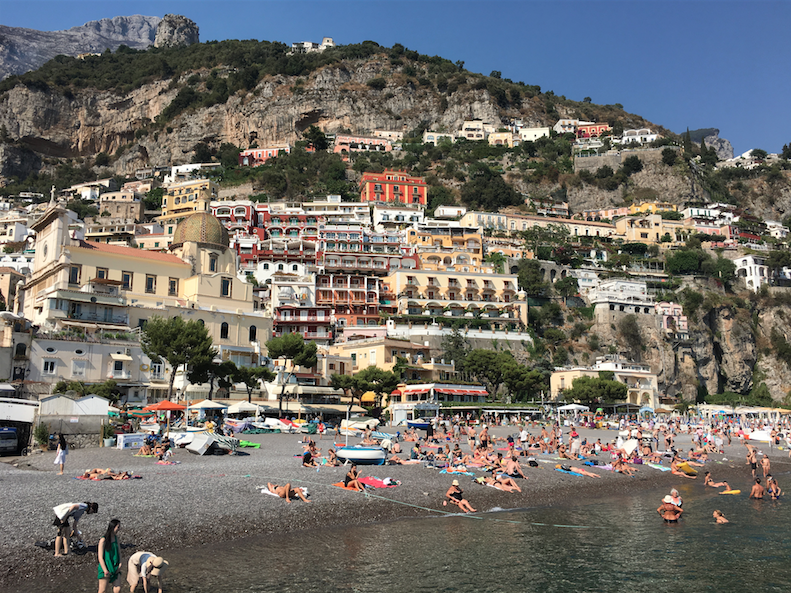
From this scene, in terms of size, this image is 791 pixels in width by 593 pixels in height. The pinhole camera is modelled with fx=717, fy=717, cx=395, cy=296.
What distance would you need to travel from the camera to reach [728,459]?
117 feet

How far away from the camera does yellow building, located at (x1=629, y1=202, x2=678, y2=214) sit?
108844mm

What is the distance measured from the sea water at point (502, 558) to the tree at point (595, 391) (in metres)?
39.6

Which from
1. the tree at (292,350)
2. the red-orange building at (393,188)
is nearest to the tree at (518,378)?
the tree at (292,350)

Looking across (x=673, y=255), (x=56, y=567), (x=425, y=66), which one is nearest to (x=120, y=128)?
(x=425, y=66)

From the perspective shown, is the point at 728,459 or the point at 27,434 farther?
the point at 728,459

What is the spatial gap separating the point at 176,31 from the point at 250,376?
179 metres

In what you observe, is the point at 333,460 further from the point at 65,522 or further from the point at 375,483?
the point at 65,522

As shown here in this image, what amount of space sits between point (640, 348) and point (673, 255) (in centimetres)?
2316

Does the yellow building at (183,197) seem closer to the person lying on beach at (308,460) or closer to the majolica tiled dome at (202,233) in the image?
the majolica tiled dome at (202,233)

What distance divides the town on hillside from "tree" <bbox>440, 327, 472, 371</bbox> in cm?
19

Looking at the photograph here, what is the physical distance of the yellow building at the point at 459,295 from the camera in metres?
72.8

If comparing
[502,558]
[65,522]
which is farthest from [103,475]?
[502,558]

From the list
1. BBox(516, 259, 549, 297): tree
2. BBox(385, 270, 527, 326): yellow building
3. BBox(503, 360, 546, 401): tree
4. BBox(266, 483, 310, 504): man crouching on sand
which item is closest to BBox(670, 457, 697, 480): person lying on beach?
BBox(266, 483, 310, 504): man crouching on sand

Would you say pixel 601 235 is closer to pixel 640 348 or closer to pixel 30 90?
pixel 640 348
